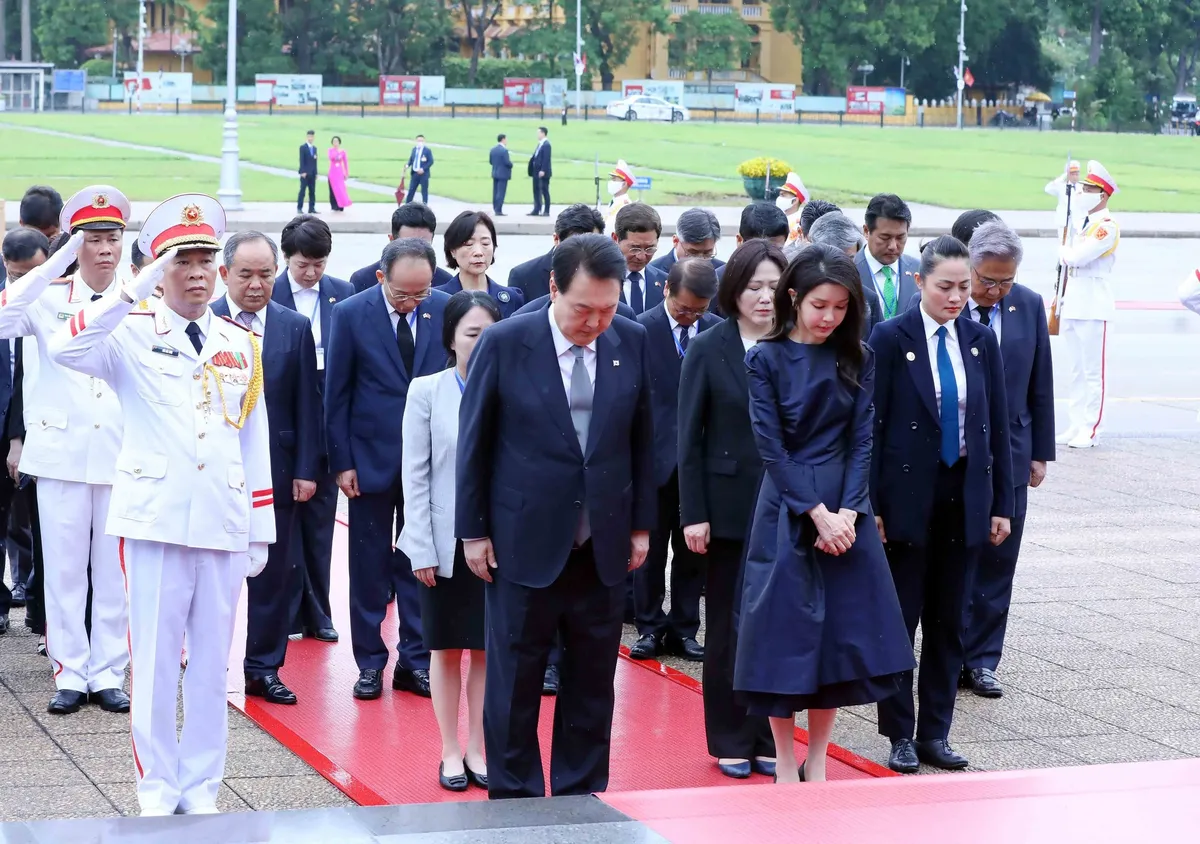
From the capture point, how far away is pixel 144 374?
483 cm

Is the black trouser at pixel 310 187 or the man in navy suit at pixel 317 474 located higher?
the black trouser at pixel 310 187

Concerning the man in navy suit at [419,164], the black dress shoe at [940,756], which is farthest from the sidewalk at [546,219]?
the black dress shoe at [940,756]

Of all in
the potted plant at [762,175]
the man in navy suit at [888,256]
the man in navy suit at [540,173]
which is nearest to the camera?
→ the man in navy suit at [888,256]

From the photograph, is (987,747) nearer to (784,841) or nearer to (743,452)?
(743,452)

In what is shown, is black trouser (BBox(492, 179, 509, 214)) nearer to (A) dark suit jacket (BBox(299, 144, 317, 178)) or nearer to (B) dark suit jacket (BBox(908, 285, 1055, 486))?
(A) dark suit jacket (BBox(299, 144, 317, 178))

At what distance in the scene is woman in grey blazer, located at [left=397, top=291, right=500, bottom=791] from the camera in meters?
5.54

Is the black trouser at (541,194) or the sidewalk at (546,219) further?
the black trouser at (541,194)

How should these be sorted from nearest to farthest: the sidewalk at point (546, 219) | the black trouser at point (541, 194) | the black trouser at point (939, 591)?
the black trouser at point (939, 591)
the sidewalk at point (546, 219)
the black trouser at point (541, 194)

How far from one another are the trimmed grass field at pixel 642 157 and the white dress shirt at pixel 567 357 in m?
28.7

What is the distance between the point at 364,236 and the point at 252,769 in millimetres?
23353

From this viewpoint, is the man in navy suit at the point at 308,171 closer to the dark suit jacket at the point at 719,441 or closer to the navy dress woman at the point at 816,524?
the dark suit jacket at the point at 719,441

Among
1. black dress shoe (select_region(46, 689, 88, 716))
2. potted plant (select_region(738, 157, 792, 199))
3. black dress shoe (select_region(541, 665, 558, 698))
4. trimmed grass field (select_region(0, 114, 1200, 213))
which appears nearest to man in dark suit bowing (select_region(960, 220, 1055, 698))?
black dress shoe (select_region(541, 665, 558, 698))

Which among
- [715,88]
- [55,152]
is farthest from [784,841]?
[715,88]

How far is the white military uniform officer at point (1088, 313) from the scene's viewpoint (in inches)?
485
